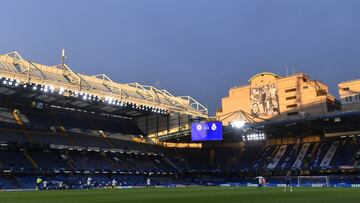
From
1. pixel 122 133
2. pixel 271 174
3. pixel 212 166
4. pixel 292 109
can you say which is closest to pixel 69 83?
pixel 122 133

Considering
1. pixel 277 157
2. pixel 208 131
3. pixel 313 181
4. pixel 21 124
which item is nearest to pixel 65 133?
pixel 21 124

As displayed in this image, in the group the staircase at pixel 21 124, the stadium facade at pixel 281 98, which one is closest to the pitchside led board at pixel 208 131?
the stadium facade at pixel 281 98

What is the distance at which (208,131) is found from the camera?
64812mm

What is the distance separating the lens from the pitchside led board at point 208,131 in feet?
212

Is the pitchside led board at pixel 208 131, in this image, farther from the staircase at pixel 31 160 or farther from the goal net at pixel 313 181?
the staircase at pixel 31 160

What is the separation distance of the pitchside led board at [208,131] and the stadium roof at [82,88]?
16446mm

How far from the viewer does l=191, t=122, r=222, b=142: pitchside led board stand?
64562mm

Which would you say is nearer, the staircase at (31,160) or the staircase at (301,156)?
the staircase at (31,160)

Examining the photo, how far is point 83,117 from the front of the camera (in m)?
81.6

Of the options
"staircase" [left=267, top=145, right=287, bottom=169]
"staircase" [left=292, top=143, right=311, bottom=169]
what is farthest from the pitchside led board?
"staircase" [left=292, top=143, right=311, bottom=169]

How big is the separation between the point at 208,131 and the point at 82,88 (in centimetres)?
2211

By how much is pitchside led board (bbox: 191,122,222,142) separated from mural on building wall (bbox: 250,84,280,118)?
31479 mm

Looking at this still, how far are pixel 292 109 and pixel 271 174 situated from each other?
2009 centimetres

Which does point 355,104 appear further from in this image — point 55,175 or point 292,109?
point 55,175
